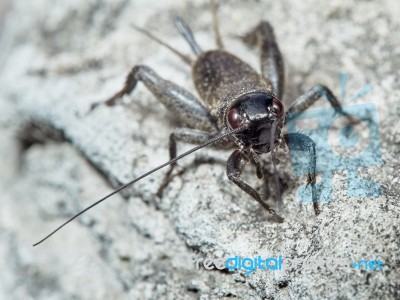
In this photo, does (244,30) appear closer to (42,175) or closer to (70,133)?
(70,133)

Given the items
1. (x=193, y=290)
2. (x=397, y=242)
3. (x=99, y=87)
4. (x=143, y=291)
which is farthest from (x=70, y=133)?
(x=397, y=242)

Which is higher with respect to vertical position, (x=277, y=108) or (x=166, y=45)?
(x=166, y=45)

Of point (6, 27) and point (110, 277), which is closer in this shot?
point (110, 277)

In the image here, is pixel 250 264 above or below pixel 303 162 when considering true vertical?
below

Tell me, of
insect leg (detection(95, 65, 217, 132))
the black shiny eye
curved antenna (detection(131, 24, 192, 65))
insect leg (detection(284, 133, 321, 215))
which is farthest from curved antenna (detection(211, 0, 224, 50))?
insect leg (detection(284, 133, 321, 215))

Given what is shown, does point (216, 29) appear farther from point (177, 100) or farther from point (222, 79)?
point (177, 100)

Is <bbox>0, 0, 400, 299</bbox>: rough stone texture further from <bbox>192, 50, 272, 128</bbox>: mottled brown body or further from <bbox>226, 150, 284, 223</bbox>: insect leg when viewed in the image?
<bbox>192, 50, 272, 128</bbox>: mottled brown body

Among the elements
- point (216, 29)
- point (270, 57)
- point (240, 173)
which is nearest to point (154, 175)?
point (240, 173)
